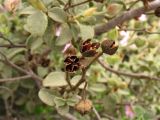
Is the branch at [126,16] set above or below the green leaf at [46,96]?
above

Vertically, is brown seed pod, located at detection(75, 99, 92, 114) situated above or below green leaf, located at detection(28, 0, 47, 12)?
below

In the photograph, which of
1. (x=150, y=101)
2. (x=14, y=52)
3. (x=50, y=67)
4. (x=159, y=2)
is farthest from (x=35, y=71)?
(x=159, y=2)

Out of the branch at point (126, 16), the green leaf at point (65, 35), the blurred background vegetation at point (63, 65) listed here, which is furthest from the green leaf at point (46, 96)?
the branch at point (126, 16)

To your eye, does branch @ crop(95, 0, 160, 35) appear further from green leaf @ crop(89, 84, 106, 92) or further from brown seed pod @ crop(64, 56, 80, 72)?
brown seed pod @ crop(64, 56, 80, 72)

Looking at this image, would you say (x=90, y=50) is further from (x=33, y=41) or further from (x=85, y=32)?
(x=33, y=41)

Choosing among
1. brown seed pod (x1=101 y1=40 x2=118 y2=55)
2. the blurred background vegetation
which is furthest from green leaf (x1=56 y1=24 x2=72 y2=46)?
brown seed pod (x1=101 y1=40 x2=118 y2=55)

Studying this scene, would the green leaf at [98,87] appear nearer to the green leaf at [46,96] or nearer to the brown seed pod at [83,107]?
the green leaf at [46,96]

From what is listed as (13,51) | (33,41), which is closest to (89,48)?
(33,41)

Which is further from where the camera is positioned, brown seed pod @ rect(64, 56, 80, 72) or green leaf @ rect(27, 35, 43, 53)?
green leaf @ rect(27, 35, 43, 53)
